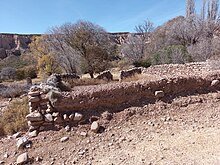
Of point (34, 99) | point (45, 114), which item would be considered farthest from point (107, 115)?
point (34, 99)

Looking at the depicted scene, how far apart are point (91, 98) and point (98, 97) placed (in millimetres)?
172

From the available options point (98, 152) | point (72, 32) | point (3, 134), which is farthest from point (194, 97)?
point (72, 32)

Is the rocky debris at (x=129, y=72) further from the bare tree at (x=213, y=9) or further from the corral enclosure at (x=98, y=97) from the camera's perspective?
the bare tree at (x=213, y=9)

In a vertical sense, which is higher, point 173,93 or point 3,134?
point 173,93

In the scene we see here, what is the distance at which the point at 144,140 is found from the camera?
12.4ft

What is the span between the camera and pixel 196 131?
12.8 feet

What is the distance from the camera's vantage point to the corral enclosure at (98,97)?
436 centimetres

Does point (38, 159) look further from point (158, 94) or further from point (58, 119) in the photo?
point (158, 94)

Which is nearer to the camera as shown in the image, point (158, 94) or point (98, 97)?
point (98, 97)

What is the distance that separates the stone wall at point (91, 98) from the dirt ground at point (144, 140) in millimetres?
261

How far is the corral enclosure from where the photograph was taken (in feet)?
14.3

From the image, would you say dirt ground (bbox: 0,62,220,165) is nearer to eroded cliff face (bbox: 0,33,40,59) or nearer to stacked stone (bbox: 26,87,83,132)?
stacked stone (bbox: 26,87,83,132)

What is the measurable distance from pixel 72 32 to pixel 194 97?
42.9ft

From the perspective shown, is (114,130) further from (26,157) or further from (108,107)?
(26,157)
